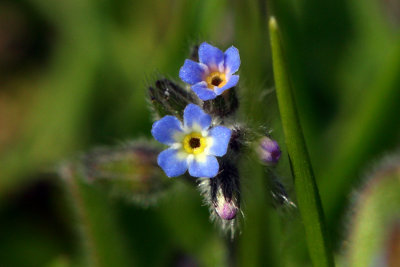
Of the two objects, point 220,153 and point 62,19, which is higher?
point 62,19

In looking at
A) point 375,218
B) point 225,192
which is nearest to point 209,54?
point 225,192

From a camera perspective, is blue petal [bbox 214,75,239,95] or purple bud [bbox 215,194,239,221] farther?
purple bud [bbox 215,194,239,221]

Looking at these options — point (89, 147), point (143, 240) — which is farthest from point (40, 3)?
point (143, 240)

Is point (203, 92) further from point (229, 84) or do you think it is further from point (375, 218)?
point (375, 218)

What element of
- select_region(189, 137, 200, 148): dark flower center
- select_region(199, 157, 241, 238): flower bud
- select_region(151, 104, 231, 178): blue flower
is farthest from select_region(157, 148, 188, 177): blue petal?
select_region(199, 157, 241, 238): flower bud

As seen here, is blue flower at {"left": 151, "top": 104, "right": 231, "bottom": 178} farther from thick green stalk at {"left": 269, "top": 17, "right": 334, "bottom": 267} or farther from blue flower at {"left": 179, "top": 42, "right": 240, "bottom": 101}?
thick green stalk at {"left": 269, "top": 17, "right": 334, "bottom": 267}

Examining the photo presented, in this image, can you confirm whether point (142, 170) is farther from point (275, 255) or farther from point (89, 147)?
point (89, 147)
